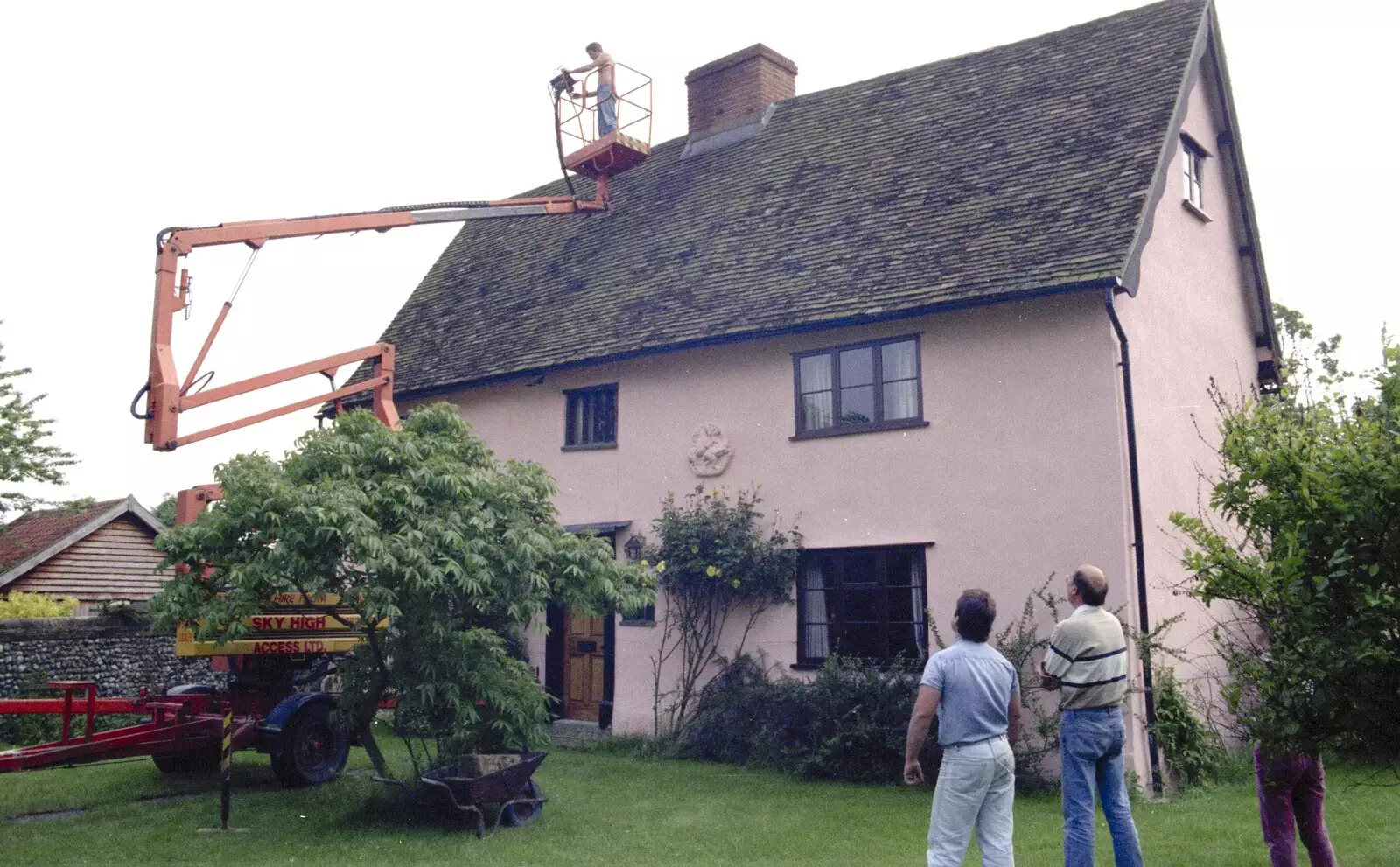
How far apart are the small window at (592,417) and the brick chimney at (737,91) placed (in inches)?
221

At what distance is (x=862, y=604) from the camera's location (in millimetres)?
13258

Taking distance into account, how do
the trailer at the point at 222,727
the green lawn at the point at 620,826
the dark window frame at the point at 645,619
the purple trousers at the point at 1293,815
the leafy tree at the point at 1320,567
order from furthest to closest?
the dark window frame at the point at 645,619 → the trailer at the point at 222,727 → the green lawn at the point at 620,826 → the purple trousers at the point at 1293,815 → the leafy tree at the point at 1320,567

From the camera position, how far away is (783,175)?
671 inches

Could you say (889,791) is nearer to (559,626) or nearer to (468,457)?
(468,457)

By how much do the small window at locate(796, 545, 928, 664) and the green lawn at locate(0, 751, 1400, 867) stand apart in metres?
1.76

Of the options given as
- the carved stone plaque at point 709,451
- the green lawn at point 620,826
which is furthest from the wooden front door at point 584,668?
the green lawn at point 620,826

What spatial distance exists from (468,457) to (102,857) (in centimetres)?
434

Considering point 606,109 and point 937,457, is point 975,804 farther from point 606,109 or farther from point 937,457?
Answer: point 606,109

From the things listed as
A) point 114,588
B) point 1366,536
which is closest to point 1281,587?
point 1366,536

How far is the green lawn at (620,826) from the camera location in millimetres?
8719

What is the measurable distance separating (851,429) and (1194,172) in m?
5.80

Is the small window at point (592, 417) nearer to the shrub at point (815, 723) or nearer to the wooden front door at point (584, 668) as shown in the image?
the wooden front door at point (584, 668)

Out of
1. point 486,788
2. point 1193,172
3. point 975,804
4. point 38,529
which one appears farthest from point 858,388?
point 38,529

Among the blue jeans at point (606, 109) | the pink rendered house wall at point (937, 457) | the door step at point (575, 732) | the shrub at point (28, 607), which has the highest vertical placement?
the blue jeans at point (606, 109)
